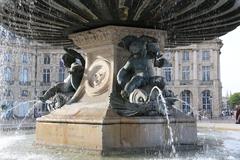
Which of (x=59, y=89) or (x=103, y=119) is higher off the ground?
(x=59, y=89)

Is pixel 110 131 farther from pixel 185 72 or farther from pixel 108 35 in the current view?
pixel 185 72

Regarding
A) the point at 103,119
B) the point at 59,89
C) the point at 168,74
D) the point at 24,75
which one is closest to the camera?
the point at 103,119

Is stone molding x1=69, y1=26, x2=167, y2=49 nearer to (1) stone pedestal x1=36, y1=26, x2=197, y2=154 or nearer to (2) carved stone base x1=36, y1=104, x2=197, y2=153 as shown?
(1) stone pedestal x1=36, y1=26, x2=197, y2=154

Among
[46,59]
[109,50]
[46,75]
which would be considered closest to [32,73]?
[46,75]

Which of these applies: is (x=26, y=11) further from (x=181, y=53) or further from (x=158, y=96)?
(x=181, y=53)

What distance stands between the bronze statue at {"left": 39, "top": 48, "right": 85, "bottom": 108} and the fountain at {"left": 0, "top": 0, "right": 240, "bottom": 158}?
262 mm

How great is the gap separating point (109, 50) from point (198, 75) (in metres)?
55.2

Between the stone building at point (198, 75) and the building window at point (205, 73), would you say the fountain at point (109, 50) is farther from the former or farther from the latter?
the building window at point (205, 73)

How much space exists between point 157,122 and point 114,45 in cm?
175

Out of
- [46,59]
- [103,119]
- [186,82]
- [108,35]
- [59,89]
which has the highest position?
[46,59]

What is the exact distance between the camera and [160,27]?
28.6ft

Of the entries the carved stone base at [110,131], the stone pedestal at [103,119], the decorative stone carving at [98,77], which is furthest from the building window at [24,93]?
the carved stone base at [110,131]

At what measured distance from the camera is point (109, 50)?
809 centimetres

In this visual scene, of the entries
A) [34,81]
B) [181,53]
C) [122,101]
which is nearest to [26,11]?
[122,101]
